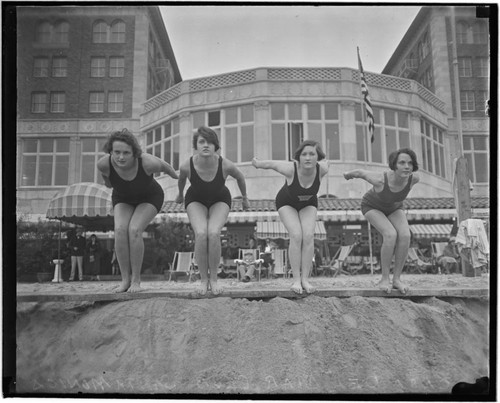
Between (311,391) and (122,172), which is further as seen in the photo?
(122,172)

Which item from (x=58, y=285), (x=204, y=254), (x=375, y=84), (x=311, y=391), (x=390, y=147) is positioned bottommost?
(x=311, y=391)

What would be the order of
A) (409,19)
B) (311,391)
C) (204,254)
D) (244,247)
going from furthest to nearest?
(244,247)
(409,19)
(204,254)
(311,391)

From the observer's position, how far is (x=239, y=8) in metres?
5.91

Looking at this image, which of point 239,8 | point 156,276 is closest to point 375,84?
point 239,8

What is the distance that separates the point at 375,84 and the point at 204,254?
3.38 metres

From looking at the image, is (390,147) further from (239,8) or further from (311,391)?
(311,391)

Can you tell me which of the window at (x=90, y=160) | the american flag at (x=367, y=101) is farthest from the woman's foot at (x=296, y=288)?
the window at (x=90, y=160)

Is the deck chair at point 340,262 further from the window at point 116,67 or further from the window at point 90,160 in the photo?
the window at point 116,67

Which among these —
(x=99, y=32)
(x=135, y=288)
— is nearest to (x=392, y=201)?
(x=135, y=288)

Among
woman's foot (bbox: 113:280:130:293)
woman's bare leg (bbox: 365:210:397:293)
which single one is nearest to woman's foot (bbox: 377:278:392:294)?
woman's bare leg (bbox: 365:210:397:293)

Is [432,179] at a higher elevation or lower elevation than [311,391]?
higher

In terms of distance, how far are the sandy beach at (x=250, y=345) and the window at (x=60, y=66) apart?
113 inches

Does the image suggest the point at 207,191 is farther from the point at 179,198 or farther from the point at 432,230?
the point at 432,230

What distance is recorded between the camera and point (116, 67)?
252 inches
